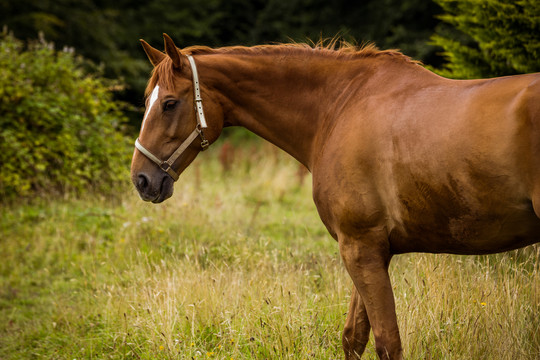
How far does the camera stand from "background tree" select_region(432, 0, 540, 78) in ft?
13.3

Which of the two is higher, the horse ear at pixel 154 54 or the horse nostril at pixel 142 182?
the horse ear at pixel 154 54

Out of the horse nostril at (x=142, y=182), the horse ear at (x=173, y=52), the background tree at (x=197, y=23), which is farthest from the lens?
the background tree at (x=197, y=23)

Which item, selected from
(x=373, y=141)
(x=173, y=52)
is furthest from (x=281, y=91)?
(x=373, y=141)

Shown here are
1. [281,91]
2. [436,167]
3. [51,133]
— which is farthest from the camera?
[51,133]

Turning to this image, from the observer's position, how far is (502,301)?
11.2 ft

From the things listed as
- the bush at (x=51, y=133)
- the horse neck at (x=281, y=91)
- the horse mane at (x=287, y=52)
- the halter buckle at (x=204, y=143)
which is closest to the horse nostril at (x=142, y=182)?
the halter buckle at (x=204, y=143)

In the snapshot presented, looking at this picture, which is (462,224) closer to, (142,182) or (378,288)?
(378,288)

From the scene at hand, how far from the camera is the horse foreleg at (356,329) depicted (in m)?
3.00

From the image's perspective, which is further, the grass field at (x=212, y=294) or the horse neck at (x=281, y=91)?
the grass field at (x=212, y=294)

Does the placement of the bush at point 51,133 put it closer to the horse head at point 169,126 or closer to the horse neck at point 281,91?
the horse head at point 169,126

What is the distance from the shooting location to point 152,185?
3.13 metres

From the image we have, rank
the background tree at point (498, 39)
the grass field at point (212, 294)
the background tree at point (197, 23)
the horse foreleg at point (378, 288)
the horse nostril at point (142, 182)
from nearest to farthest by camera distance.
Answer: the horse foreleg at point (378, 288) < the horse nostril at point (142, 182) < the grass field at point (212, 294) < the background tree at point (498, 39) < the background tree at point (197, 23)

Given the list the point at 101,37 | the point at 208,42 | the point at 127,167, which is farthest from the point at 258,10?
the point at 127,167

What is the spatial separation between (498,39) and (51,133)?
6.56 meters
